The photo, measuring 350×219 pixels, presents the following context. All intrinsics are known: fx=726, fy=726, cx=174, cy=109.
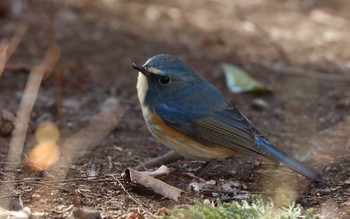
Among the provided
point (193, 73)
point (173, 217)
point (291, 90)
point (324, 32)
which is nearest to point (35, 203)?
point (173, 217)

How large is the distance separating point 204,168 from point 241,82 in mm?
2246

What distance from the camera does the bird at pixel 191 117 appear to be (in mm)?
5105

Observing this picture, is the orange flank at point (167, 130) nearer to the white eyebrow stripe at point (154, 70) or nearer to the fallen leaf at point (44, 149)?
the white eyebrow stripe at point (154, 70)

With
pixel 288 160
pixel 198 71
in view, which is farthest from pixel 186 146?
pixel 198 71

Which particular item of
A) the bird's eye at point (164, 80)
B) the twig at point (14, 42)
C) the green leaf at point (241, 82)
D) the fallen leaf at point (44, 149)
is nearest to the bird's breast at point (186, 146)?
the bird's eye at point (164, 80)

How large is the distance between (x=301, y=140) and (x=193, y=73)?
4.15 ft

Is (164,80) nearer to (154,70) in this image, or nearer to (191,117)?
(154,70)

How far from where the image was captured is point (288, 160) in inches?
192

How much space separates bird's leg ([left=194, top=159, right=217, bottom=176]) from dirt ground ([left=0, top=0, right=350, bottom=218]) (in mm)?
60

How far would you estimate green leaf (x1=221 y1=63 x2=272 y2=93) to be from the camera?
7172 millimetres

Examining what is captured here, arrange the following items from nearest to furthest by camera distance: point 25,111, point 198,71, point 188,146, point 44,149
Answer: point 188,146 → point 44,149 → point 25,111 → point 198,71

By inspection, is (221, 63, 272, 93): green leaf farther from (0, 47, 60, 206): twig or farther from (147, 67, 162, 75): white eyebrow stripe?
(147, 67, 162, 75): white eyebrow stripe

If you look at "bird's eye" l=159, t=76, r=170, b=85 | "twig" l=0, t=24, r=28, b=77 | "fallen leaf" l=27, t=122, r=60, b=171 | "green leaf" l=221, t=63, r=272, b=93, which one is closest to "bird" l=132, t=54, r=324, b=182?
"bird's eye" l=159, t=76, r=170, b=85

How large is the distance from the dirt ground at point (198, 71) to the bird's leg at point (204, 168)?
60 mm
